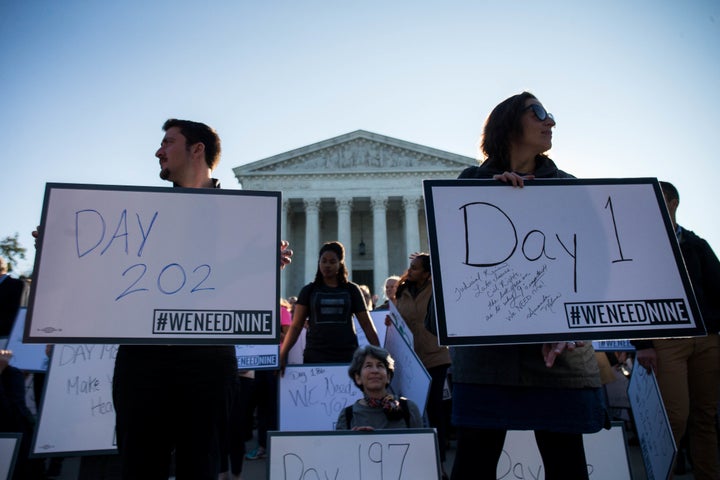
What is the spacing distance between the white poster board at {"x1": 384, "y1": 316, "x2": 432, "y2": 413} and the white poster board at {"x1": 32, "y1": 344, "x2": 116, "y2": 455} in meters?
2.68

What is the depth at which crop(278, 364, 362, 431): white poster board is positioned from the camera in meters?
4.64

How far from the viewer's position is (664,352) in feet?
12.6

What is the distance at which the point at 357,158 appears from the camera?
1470 inches

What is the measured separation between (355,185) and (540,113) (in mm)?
34299

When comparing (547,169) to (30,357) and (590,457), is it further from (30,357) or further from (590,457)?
(30,357)

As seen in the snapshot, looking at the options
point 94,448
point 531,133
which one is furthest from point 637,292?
point 94,448

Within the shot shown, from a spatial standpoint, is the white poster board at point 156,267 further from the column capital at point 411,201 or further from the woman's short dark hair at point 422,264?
the column capital at point 411,201

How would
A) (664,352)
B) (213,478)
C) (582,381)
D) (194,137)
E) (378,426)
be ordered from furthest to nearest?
1. (664,352)
2. (378,426)
3. (194,137)
4. (213,478)
5. (582,381)

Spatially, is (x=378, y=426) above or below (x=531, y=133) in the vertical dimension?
below

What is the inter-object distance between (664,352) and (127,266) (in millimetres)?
3973

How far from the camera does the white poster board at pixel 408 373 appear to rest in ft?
13.8

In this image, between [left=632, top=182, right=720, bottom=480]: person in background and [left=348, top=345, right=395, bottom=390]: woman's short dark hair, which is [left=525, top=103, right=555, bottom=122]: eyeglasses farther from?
[left=348, top=345, right=395, bottom=390]: woman's short dark hair

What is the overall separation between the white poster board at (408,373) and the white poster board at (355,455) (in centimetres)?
115

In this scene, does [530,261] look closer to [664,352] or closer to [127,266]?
[127,266]
